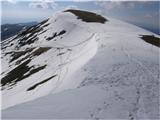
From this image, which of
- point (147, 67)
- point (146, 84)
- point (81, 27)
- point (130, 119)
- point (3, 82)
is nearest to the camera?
point (130, 119)

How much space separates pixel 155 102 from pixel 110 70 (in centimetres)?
805

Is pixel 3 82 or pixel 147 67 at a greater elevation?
pixel 147 67

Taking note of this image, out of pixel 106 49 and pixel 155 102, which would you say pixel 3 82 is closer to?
pixel 106 49

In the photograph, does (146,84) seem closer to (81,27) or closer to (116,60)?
(116,60)

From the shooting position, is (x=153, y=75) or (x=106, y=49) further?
(x=106, y=49)

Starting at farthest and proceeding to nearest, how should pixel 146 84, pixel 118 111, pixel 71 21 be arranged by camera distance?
pixel 71 21 → pixel 146 84 → pixel 118 111

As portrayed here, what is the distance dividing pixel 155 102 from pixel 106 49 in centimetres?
1750

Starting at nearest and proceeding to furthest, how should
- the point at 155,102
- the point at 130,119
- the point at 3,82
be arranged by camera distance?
the point at 130,119 < the point at 155,102 < the point at 3,82

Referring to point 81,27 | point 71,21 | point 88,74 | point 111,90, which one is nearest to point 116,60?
point 88,74

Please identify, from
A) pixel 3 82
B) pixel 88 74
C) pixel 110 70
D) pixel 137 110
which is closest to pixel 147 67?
pixel 110 70

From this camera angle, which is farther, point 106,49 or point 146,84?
point 106,49

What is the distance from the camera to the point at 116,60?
1225 inches

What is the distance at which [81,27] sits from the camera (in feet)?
247

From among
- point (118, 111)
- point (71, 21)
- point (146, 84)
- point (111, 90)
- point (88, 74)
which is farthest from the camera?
point (71, 21)
